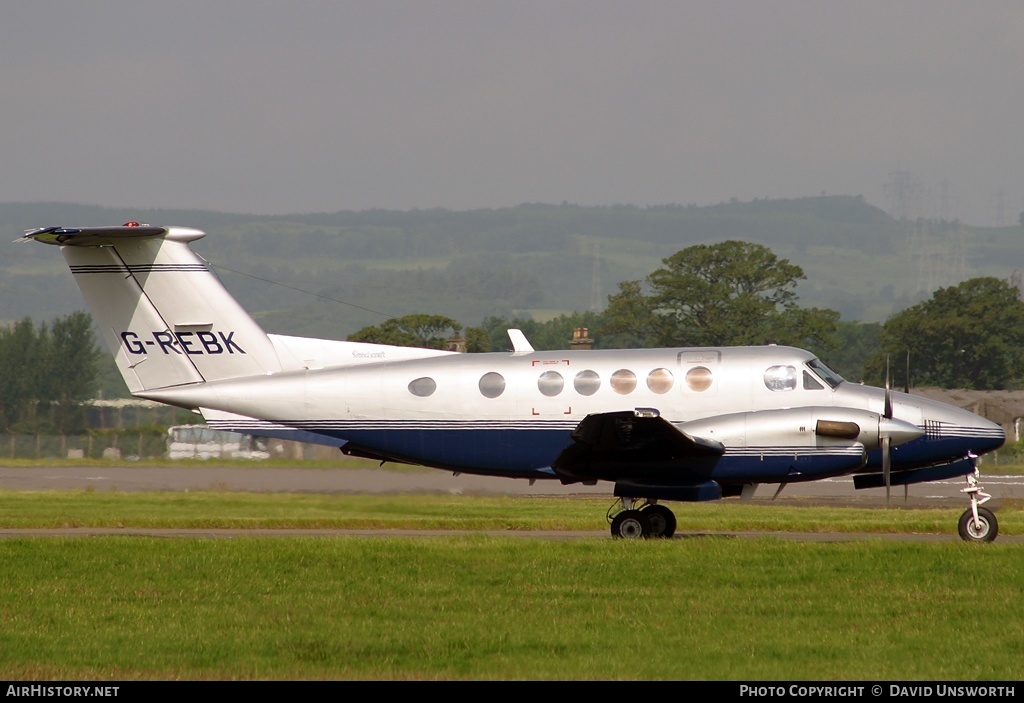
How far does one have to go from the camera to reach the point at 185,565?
15352 mm

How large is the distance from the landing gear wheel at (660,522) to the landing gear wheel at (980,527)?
4192mm

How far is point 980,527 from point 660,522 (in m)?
4.59

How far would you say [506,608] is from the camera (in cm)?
1278

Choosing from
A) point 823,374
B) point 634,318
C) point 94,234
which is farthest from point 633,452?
point 634,318

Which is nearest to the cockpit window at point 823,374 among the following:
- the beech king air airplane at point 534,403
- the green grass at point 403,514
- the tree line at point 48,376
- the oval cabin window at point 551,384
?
the beech king air airplane at point 534,403

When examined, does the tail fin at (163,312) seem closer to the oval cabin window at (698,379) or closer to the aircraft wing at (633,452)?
the aircraft wing at (633,452)

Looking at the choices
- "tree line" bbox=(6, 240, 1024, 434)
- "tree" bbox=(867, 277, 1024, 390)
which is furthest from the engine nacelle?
"tree" bbox=(867, 277, 1024, 390)

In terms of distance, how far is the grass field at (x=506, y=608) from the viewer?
10.2 meters

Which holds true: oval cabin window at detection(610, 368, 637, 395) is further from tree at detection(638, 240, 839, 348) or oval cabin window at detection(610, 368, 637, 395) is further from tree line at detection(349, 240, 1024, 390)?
tree at detection(638, 240, 839, 348)

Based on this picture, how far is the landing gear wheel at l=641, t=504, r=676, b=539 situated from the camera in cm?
1853

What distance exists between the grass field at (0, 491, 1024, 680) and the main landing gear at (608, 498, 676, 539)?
1056mm

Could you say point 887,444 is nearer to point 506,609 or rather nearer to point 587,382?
point 587,382
